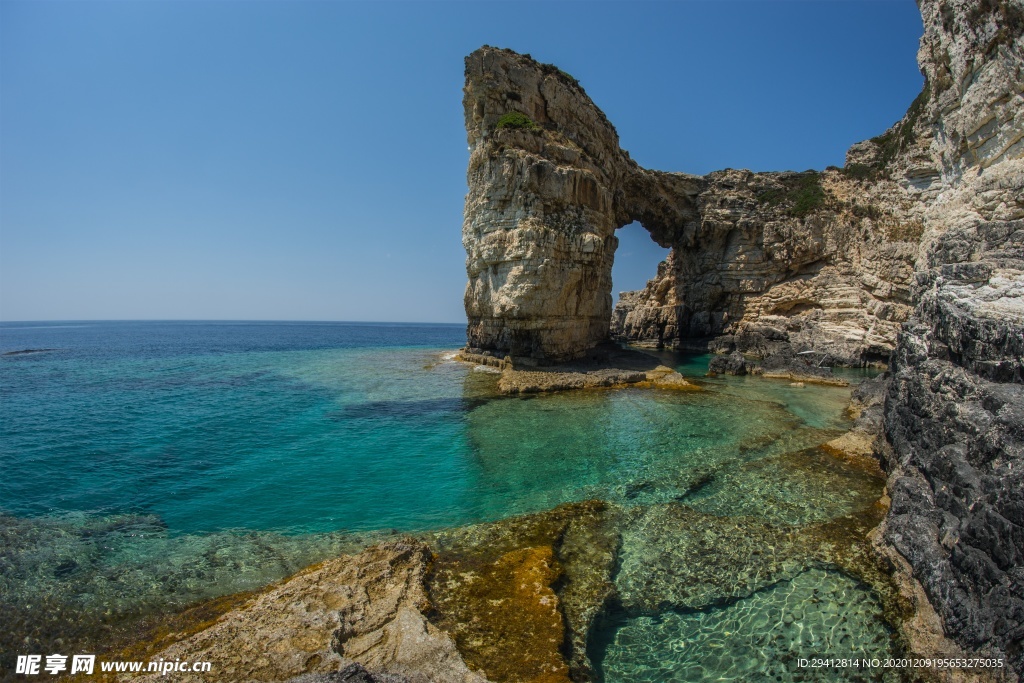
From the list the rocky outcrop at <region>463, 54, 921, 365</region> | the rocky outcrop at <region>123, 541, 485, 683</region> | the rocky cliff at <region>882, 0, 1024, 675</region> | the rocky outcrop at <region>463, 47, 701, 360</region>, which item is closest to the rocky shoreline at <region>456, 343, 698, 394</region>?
the rocky outcrop at <region>463, 47, 701, 360</region>

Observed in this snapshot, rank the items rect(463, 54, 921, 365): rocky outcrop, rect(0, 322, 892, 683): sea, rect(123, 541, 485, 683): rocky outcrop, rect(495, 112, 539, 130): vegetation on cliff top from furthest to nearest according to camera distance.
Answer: rect(495, 112, 539, 130): vegetation on cliff top, rect(463, 54, 921, 365): rocky outcrop, rect(0, 322, 892, 683): sea, rect(123, 541, 485, 683): rocky outcrop

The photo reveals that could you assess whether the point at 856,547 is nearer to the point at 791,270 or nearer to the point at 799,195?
the point at 791,270

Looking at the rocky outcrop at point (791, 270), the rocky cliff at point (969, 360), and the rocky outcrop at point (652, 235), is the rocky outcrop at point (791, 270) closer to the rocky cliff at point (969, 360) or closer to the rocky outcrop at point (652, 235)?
the rocky outcrop at point (652, 235)

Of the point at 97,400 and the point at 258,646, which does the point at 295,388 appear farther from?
the point at 258,646

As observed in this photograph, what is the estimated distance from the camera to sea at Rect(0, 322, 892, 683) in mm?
6367

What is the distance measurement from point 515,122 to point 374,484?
76.2ft

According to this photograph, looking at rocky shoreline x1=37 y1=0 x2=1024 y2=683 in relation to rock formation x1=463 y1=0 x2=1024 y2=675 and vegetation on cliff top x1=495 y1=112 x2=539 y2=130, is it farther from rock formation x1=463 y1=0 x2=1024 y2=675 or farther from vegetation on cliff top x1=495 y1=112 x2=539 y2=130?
vegetation on cliff top x1=495 y1=112 x2=539 y2=130

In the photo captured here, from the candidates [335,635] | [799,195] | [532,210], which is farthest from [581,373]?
[799,195]

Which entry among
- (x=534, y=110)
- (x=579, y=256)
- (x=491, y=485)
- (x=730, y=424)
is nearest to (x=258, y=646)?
(x=491, y=485)

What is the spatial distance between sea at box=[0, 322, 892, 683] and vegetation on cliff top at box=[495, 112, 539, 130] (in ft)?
51.9

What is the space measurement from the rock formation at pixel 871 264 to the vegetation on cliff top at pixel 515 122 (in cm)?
16

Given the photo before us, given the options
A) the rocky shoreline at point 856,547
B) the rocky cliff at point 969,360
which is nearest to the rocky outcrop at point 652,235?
the rocky shoreline at point 856,547

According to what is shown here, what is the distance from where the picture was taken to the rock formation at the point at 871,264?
6.69 metres

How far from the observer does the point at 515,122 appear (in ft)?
87.7
